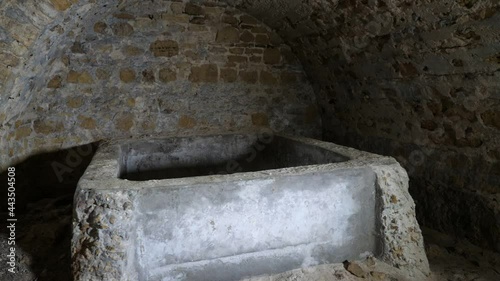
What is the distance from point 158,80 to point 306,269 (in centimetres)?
253

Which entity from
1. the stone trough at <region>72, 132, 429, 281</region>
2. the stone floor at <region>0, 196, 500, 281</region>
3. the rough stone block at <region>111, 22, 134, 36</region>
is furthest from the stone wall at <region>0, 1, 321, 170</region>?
the stone trough at <region>72, 132, 429, 281</region>

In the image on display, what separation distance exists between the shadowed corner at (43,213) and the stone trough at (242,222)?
0.41 meters

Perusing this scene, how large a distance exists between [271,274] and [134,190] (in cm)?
86

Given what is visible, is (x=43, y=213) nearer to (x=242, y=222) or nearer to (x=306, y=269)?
(x=242, y=222)

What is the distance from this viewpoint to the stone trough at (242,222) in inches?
64.1

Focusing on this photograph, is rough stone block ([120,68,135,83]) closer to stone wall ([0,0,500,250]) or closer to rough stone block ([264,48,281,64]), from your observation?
stone wall ([0,0,500,250])

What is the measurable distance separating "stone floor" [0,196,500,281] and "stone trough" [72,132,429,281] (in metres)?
0.07

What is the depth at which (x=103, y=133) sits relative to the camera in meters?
3.56

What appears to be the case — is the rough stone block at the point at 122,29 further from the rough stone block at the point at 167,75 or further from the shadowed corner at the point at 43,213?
the shadowed corner at the point at 43,213

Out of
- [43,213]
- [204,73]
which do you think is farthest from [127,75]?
[43,213]

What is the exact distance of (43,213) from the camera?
288cm

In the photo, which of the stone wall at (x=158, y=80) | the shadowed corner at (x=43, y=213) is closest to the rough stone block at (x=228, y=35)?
the stone wall at (x=158, y=80)

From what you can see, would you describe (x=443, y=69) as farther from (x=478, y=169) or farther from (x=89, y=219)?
(x=89, y=219)

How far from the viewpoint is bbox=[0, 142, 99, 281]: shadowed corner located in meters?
1.99
